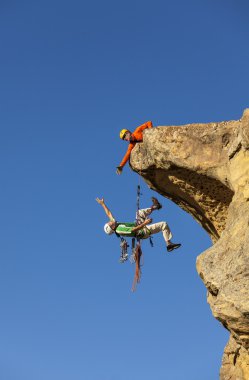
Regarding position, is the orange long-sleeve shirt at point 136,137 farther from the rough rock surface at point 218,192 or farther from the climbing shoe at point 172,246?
the climbing shoe at point 172,246

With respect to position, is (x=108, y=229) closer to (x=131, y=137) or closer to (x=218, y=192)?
(x=131, y=137)

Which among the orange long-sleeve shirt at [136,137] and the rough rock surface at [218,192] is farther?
the orange long-sleeve shirt at [136,137]

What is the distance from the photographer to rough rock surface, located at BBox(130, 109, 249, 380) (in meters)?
14.0

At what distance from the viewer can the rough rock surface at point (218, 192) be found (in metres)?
14.0

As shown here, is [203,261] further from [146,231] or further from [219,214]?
[146,231]

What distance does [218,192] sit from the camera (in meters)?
18.0

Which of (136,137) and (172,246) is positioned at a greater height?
(136,137)

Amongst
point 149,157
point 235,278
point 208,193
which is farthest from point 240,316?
point 149,157

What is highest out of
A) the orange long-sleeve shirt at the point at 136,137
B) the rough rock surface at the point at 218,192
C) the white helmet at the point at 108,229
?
the orange long-sleeve shirt at the point at 136,137

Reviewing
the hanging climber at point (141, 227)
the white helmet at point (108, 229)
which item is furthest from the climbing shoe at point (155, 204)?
the white helmet at point (108, 229)

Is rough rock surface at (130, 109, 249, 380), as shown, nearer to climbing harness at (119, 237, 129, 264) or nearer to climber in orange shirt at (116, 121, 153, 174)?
climber in orange shirt at (116, 121, 153, 174)

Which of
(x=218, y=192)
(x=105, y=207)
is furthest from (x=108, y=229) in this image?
(x=218, y=192)

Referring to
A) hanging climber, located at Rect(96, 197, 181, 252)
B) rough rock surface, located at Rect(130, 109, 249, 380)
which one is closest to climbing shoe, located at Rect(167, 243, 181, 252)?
hanging climber, located at Rect(96, 197, 181, 252)

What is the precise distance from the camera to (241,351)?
1723 cm
